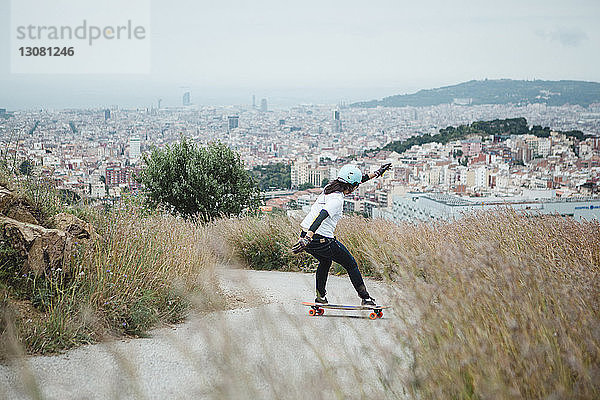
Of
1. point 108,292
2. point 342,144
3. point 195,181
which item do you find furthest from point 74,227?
point 342,144

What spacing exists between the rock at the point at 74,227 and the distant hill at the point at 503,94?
62.1 meters

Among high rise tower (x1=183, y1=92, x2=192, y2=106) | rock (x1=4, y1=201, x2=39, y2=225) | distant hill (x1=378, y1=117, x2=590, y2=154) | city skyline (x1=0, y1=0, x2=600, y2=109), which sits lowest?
rock (x1=4, y1=201, x2=39, y2=225)

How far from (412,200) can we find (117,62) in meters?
14.4

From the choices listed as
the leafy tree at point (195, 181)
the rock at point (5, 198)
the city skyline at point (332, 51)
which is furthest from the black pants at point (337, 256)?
the city skyline at point (332, 51)

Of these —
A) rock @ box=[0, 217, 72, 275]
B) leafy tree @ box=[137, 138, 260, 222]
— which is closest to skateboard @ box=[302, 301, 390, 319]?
rock @ box=[0, 217, 72, 275]

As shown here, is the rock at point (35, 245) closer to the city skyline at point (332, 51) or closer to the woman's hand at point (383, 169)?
the woman's hand at point (383, 169)

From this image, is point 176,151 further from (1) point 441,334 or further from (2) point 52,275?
(1) point 441,334

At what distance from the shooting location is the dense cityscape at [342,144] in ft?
76.8

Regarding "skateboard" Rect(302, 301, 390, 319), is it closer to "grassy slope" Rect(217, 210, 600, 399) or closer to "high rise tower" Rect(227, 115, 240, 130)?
"grassy slope" Rect(217, 210, 600, 399)

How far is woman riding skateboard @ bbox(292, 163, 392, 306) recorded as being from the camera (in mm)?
5613

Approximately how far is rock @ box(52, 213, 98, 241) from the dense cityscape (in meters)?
1.58

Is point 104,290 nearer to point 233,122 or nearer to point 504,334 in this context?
point 504,334

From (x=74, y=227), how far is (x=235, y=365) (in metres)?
3.68

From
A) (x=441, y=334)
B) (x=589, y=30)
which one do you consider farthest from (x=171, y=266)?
(x=589, y=30)
